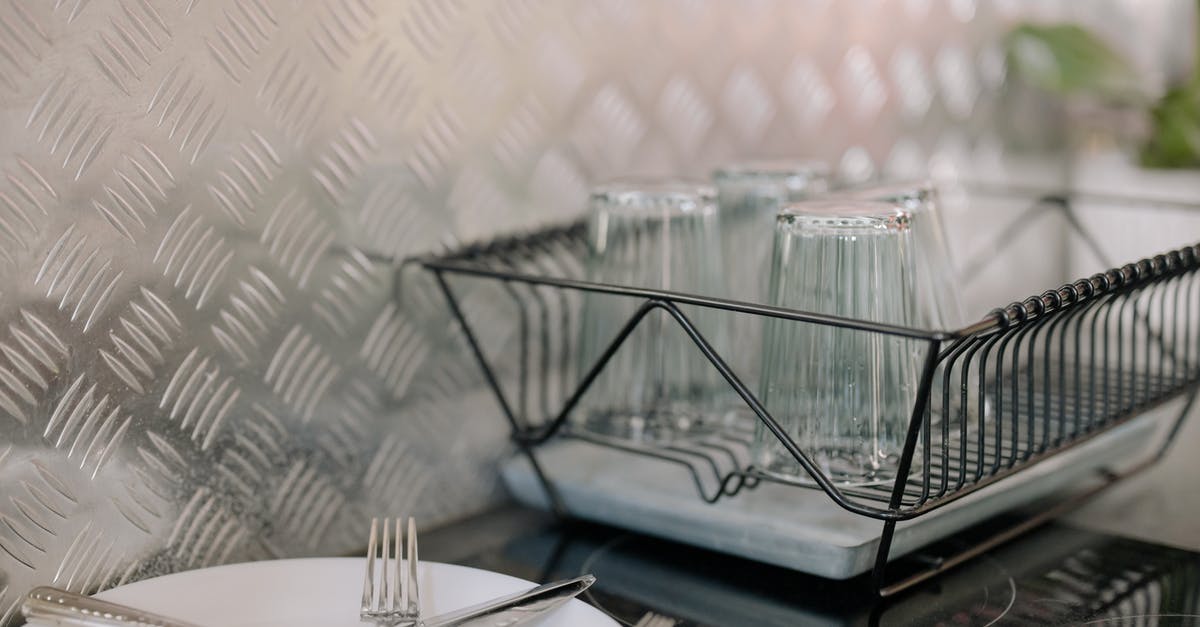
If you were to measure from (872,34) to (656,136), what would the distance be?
1.27 ft

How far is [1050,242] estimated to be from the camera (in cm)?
163

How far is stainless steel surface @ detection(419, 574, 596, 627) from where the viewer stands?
2.10 feet

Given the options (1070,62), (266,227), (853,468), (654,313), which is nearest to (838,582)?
(853,468)

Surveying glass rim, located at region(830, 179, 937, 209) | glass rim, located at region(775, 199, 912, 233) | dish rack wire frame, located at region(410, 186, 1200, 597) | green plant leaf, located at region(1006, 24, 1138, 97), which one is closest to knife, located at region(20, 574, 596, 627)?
dish rack wire frame, located at region(410, 186, 1200, 597)

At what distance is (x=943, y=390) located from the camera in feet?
2.30

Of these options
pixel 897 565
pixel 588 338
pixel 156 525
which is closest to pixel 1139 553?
pixel 897 565

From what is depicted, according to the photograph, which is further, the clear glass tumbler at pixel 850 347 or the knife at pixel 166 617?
the clear glass tumbler at pixel 850 347

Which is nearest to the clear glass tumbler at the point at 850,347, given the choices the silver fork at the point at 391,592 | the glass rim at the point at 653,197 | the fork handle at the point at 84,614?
the glass rim at the point at 653,197

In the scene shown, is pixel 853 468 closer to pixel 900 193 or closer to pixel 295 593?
pixel 900 193

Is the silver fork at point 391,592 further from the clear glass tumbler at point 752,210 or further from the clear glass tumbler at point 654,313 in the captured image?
the clear glass tumbler at point 752,210

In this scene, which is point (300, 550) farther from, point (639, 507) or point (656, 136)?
point (656, 136)

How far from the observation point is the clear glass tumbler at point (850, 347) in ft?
2.46

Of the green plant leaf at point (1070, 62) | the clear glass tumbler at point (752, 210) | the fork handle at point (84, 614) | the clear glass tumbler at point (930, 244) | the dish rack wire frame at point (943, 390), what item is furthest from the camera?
the green plant leaf at point (1070, 62)

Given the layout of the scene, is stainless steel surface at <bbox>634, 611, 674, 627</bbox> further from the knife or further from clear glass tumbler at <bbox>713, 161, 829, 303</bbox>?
clear glass tumbler at <bbox>713, 161, 829, 303</bbox>
